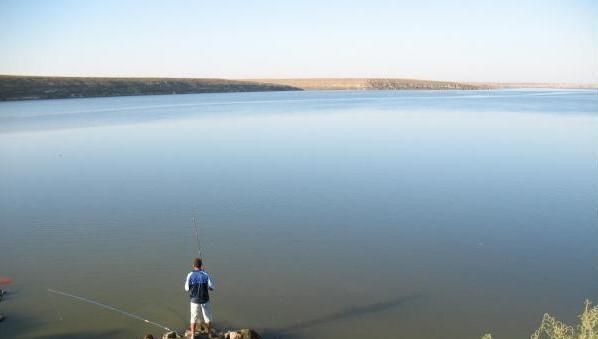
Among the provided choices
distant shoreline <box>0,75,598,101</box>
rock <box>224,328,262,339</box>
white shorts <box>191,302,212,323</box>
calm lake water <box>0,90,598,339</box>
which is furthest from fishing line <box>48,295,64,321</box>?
distant shoreline <box>0,75,598,101</box>

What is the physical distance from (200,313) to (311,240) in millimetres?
4815

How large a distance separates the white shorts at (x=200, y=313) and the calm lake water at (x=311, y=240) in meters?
0.56

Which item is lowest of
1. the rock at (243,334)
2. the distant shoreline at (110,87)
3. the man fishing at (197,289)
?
the rock at (243,334)

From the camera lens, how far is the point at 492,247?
11844 mm

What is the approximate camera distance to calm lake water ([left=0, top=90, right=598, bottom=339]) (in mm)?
8969

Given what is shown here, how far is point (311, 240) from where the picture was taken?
41.2ft

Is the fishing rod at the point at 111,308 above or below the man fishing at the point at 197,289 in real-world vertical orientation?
below

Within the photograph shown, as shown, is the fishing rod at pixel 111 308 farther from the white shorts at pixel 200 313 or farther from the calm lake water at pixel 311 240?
the white shorts at pixel 200 313

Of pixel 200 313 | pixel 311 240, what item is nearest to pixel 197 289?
pixel 200 313

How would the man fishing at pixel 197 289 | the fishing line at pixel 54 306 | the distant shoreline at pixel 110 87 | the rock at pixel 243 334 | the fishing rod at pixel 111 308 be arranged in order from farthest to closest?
the distant shoreline at pixel 110 87 → the fishing line at pixel 54 306 → the fishing rod at pixel 111 308 → the man fishing at pixel 197 289 → the rock at pixel 243 334

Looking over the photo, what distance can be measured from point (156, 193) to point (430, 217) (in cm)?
1012

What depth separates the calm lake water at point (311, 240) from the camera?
897cm

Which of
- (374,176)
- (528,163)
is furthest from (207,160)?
(528,163)

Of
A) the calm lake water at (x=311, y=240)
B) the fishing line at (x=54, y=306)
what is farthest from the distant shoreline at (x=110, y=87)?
the fishing line at (x=54, y=306)
